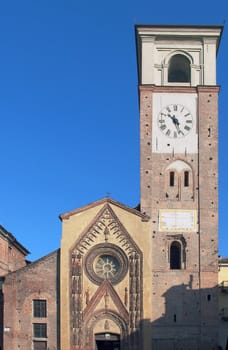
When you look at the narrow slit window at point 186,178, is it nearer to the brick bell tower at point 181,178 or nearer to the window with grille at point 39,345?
the brick bell tower at point 181,178

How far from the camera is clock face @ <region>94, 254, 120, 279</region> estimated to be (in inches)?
1686

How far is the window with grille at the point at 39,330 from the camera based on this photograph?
138 feet

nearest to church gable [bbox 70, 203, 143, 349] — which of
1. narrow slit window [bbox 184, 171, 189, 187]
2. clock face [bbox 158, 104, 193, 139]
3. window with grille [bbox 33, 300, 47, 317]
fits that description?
window with grille [bbox 33, 300, 47, 317]

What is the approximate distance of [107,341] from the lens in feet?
139

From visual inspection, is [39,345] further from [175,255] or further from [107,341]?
[175,255]

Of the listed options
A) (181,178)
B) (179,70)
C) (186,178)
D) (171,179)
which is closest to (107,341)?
(171,179)

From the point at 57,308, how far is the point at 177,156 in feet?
38.4

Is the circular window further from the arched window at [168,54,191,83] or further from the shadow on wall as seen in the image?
the arched window at [168,54,191,83]

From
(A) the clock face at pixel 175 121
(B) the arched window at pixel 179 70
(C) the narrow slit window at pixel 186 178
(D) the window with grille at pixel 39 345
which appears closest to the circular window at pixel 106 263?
(D) the window with grille at pixel 39 345

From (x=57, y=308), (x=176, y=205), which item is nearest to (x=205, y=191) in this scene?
(x=176, y=205)

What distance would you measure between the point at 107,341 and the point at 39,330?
13.4ft

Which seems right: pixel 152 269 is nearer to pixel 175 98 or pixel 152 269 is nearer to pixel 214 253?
pixel 214 253

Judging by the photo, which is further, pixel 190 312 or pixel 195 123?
pixel 195 123

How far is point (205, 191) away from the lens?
1720 inches
